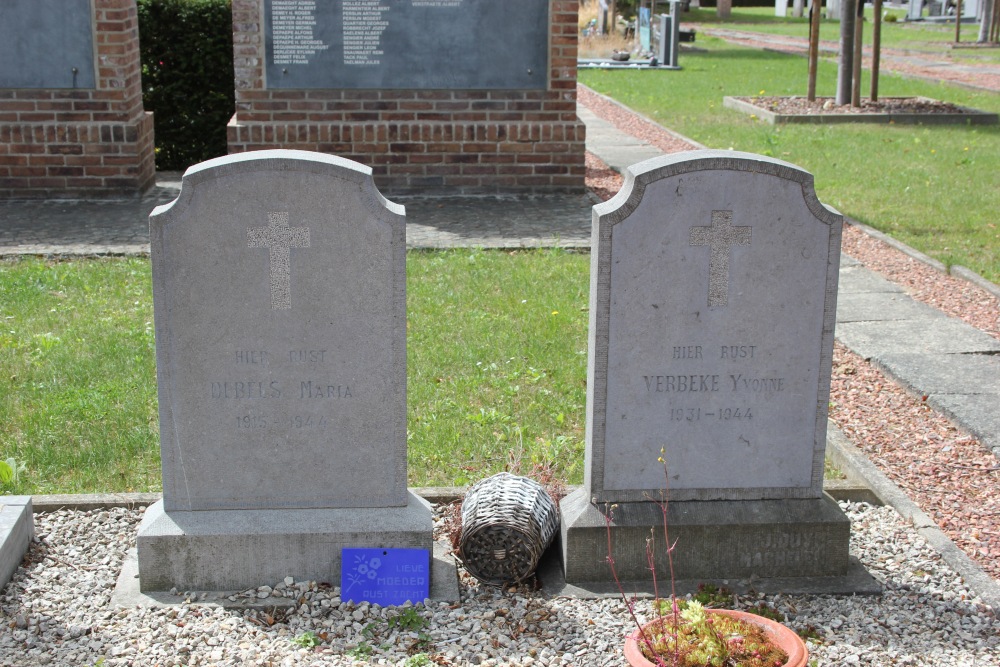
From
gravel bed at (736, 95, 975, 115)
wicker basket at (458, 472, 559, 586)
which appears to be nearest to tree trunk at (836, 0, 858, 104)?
gravel bed at (736, 95, 975, 115)

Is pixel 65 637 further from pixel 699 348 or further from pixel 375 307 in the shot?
pixel 699 348

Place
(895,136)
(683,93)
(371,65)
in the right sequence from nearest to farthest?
(371,65) < (895,136) < (683,93)

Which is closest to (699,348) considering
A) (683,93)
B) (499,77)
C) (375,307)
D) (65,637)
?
(375,307)

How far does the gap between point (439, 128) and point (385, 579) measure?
7.17 meters

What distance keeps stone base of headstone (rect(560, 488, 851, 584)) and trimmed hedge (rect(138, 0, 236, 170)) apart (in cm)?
915

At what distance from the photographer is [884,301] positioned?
7.59 metres

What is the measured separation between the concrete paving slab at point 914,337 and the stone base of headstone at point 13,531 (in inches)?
176

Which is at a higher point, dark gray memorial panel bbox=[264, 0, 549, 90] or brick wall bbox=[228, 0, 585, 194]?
dark gray memorial panel bbox=[264, 0, 549, 90]

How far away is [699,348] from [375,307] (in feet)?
3.81

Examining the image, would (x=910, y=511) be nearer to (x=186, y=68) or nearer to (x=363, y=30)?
(x=363, y=30)

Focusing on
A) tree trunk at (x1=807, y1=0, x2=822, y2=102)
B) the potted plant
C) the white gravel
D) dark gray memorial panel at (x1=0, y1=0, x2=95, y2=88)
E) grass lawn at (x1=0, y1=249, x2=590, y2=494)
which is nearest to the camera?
the potted plant

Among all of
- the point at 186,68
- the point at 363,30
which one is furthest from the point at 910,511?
the point at 186,68

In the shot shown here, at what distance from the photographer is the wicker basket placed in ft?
13.4

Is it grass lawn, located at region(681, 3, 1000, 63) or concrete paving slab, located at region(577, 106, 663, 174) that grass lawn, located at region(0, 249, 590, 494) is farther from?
grass lawn, located at region(681, 3, 1000, 63)
